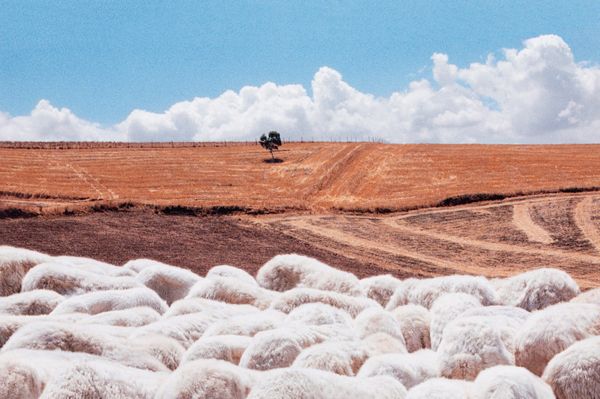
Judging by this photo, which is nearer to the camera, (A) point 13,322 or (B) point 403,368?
(B) point 403,368

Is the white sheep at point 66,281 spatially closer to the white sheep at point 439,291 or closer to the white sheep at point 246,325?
the white sheep at point 246,325

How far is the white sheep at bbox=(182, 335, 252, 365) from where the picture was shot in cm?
674

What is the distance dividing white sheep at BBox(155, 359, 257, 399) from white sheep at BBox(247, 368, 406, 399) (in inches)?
9.5

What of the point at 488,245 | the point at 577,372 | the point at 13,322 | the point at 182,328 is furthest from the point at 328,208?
the point at 577,372

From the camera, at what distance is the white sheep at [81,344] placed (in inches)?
273

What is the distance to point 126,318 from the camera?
29.4 ft

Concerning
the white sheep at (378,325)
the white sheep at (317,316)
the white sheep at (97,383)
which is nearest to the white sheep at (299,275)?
the white sheep at (317,316)

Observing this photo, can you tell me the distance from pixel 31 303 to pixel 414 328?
619cm

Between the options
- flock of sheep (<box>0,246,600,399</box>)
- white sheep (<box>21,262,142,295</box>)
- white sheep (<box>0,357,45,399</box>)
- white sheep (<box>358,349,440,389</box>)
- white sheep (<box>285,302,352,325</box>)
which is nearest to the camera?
flock of sheep (<box>0,246,600,399</box>)

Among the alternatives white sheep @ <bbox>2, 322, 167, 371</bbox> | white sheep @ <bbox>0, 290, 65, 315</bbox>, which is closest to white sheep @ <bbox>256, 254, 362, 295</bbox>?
white sheep @ <bbox>0, 290, 65, 315</bbox>

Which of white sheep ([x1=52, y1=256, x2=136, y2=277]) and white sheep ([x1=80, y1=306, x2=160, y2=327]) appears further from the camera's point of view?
white sheep ([x1=52, y1=256, x2=136, y2=277])

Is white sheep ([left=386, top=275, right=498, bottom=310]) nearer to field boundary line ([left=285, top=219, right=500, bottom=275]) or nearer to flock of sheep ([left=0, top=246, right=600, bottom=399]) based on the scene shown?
flock of sheep ([left=0, top=246, right=600, bottom=399])

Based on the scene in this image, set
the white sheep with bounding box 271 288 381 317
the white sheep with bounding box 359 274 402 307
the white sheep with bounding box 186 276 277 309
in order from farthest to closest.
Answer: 1. the white sheep with bounding box 359 274 402 307
2. the white sheep with bounding box 186 276 277 309
3. the white sheep with bounding box 271 288 381 317

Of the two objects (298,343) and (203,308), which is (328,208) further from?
(298,343)
